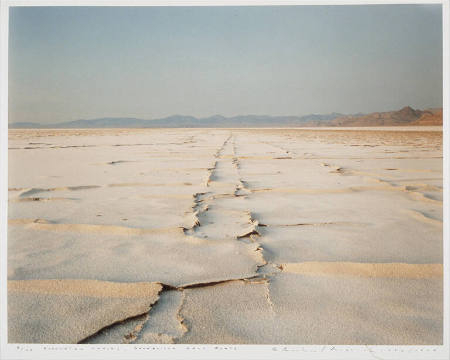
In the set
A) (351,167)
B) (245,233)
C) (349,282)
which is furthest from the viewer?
(351,167)

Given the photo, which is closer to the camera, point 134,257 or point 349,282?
point 349,282

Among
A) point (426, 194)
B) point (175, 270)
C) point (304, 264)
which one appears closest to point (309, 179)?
point (426, 194)

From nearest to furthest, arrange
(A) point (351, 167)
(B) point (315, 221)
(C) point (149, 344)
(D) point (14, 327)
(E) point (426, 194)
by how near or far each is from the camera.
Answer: (C) point (149, 344)
(D) point (14, 327)
(B) point (315, 221)
(E) point (426, 194)
(A) point (351, 167)

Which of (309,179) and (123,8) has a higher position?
(123,8)

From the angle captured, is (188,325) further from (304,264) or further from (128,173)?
(128,173)

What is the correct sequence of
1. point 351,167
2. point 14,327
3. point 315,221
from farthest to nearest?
point 351,167 < point 315,221 < point 14,327

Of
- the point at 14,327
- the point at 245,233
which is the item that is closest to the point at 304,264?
the point at 245,233

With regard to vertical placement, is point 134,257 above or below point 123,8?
below

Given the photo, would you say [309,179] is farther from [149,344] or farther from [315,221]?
[149,344]

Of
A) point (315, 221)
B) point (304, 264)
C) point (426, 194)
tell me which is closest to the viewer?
point (304, 264)
